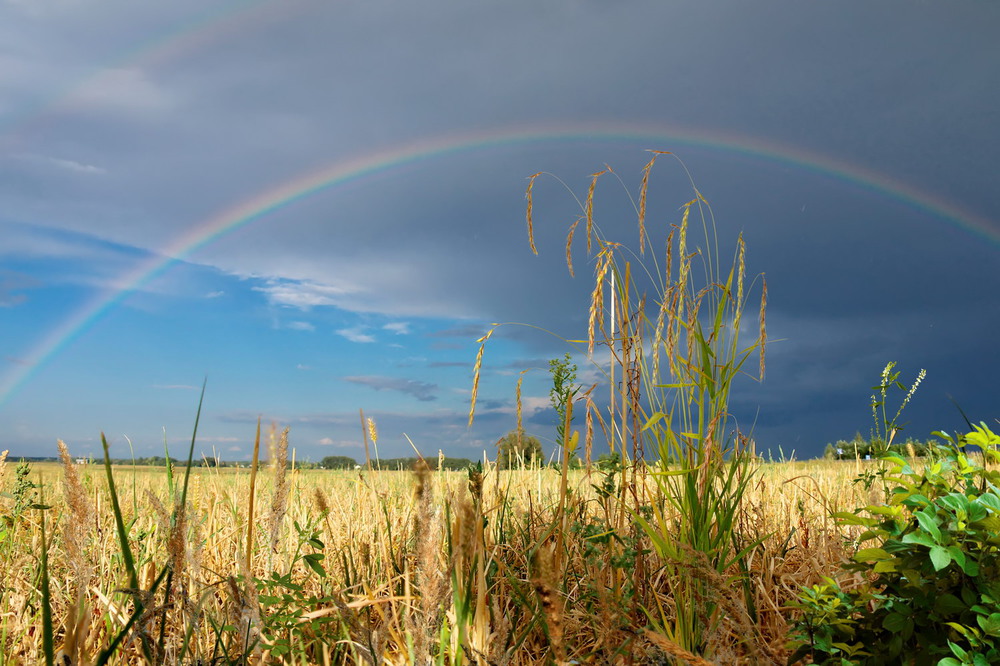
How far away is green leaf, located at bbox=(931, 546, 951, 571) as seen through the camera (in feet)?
5.60

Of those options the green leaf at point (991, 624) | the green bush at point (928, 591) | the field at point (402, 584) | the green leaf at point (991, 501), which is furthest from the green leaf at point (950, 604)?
the field at point (402, 584)

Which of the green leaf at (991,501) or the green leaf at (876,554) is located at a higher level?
the green leaf at (991,501)

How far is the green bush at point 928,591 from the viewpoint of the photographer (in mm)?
1757

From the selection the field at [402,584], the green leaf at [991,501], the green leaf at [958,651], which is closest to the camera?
the field at [402,584]

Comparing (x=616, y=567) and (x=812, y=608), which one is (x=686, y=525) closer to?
(x=616, y=567)

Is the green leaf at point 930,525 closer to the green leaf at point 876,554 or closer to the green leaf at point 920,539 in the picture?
the green leaf at point 920,539

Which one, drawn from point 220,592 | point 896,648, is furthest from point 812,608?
point 220,592

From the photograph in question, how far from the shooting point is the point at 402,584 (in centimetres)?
299

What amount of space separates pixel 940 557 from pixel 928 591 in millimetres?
228

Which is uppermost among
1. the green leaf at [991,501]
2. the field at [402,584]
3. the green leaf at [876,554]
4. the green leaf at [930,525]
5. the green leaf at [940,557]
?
the green leaf at [991,501]

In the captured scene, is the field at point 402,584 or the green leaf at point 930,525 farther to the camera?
the green leaf at point 930,525

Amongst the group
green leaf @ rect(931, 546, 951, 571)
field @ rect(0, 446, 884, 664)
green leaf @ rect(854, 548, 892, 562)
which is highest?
green leaf @ rect(931, 546, 951, 571)

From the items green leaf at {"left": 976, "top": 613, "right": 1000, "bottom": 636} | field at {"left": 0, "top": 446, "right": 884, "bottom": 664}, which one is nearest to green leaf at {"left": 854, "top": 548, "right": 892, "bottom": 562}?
green leaf at {"left": 976, "top": 613, "right": 1000, "bottom": 636}

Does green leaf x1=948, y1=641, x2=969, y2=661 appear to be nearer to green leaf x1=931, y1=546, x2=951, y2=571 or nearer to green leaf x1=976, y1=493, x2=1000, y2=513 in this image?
green leaf x1=931, y1=546, x2=951, y2=571
